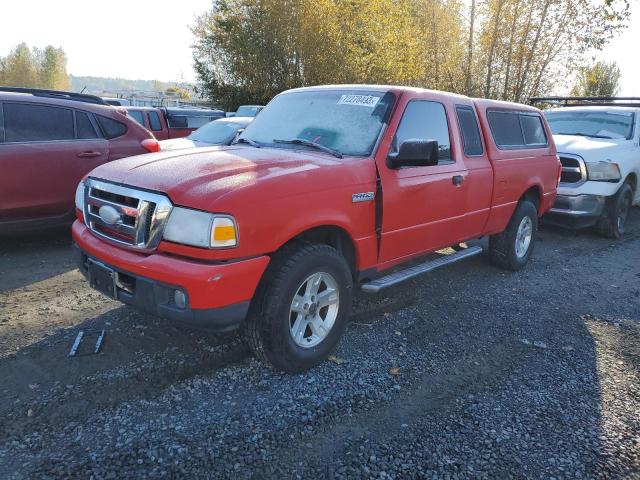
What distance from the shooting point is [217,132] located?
1040 cm

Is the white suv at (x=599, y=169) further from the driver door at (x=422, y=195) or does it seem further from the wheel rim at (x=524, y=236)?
the driver door at (x=422, y=195)

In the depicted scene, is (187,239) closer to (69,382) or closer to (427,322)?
(69,382)

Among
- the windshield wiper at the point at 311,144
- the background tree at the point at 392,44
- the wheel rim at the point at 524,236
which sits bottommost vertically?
the wheel rim at the point at 524,236

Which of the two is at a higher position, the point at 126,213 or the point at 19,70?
the point at 19,70

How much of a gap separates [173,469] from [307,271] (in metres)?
1.34

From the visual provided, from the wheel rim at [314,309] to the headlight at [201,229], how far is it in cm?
62

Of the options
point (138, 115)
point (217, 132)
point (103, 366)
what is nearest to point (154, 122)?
point (138, 115)

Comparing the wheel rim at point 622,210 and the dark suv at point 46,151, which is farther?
the wheel rim at point 622,210

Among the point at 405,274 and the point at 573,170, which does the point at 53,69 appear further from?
the point at 405,274

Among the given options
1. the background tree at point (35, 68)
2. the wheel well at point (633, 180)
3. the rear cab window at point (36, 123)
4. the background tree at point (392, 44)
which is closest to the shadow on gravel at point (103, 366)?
the rear cab window at point (36, 123)

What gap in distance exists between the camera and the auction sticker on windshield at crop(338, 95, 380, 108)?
4094mm

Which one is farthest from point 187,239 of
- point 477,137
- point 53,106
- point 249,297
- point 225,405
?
point 53,106

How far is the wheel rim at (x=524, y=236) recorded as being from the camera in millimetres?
6000

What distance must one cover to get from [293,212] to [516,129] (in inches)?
144
